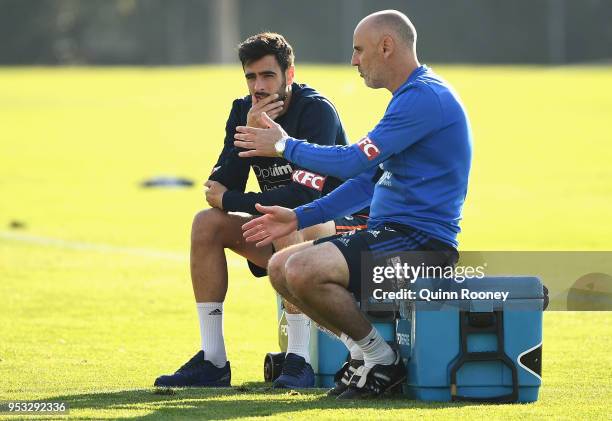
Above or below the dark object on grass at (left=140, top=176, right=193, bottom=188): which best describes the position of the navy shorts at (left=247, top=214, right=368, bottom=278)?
above

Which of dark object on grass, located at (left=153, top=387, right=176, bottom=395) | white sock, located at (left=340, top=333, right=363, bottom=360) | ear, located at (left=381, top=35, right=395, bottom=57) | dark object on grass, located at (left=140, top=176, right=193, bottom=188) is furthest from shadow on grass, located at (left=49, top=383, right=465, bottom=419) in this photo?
dark object on grass, located at (left=140, top=176, right=193, bottom=188)

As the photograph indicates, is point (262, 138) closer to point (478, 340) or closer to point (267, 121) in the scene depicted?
point (267, 121)

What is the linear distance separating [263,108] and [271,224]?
3.42ft

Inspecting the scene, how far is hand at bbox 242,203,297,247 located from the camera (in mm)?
6758

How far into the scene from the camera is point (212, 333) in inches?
301

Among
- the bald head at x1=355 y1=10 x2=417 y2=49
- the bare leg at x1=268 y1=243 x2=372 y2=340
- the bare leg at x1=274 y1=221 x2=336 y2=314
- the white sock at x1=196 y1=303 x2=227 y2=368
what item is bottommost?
the white sock at x1=196 y1=303 x2=227 y2=368

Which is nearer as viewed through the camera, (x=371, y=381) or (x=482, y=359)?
(x=482, y=359)

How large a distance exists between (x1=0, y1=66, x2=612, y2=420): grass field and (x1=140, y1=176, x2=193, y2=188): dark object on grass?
482 millimetres

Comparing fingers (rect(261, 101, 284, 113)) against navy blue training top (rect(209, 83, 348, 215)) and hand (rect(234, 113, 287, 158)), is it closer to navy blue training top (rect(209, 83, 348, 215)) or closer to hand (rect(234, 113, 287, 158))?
navy blue training top (rect(209, 83, 348, 215))

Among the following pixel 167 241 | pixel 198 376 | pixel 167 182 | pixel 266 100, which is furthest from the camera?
pixel 167 182

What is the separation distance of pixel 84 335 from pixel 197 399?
3073mm

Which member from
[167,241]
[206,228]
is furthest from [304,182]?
[167,241]

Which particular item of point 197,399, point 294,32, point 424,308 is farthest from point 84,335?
point 294,32

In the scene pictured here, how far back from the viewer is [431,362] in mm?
6383
